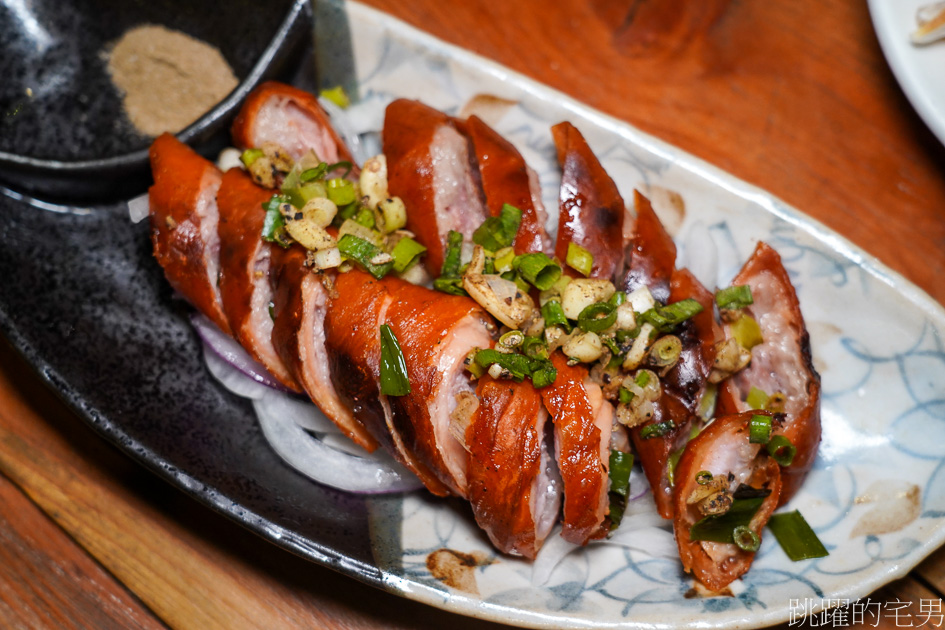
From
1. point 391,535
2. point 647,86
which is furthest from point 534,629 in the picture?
point 647,86

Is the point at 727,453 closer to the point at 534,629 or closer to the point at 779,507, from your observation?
the point at 779,507

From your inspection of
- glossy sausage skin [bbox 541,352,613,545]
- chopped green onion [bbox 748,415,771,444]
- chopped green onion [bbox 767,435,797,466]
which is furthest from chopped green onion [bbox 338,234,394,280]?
chopped green onion [bbox 767,435,797,466]

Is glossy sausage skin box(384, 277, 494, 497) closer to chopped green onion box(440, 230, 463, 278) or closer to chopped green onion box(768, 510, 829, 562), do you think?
chopped green onion box(440, 230, 463, 278)

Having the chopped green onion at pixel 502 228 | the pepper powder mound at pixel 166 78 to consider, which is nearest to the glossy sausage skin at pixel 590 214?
the chopped green onion at pixel 502 228

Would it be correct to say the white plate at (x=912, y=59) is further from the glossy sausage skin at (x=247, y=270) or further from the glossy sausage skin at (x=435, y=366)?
the glossy sausage skin at (x=247, y=270)

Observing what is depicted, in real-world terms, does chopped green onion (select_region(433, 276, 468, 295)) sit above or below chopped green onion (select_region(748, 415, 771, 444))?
above

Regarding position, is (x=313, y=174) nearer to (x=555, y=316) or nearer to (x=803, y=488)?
(x=555, y=316)
